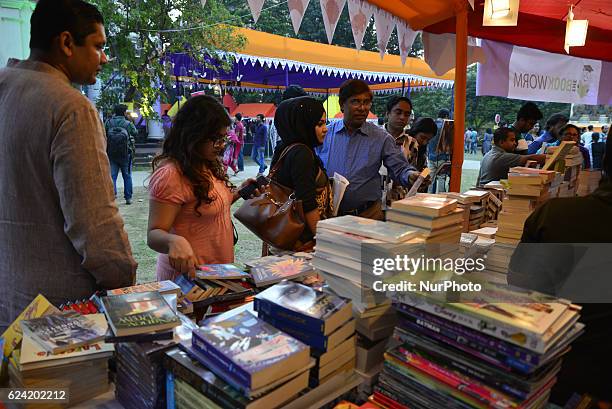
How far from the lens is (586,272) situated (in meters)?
1.30

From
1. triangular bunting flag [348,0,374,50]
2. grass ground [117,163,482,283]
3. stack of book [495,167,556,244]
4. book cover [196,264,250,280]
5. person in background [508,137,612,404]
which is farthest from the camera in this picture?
grass ground [117,163,482,283]

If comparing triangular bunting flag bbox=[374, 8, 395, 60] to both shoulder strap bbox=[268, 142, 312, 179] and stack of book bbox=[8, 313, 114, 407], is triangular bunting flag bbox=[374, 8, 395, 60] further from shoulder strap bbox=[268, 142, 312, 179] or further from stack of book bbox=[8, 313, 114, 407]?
stack of book bbox=[8, 313, 114, 407]

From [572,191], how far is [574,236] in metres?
2.27

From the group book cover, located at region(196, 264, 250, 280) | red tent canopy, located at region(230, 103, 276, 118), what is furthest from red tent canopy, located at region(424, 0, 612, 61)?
red tent canopy, located at region(230, 103, 276, 118)

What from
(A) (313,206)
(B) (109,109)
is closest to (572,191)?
(A) (313,206)

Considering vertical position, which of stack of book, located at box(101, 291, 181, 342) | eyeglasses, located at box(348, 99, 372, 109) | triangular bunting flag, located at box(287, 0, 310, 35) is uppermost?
triangular bunting flag, located at box(287, 0, 310, 35)

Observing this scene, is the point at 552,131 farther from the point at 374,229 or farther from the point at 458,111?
the point at 374,229

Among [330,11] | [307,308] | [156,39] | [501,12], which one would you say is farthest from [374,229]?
[156,39]

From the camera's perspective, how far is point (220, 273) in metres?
1.57

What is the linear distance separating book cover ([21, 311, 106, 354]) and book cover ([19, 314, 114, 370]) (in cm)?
1

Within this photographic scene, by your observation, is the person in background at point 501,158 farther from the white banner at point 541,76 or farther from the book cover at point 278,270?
the book cover at point 278,270

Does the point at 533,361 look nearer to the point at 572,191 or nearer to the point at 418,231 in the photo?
the point at 418,231

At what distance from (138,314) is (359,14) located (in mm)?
3067

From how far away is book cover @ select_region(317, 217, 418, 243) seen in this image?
45.1 inches
